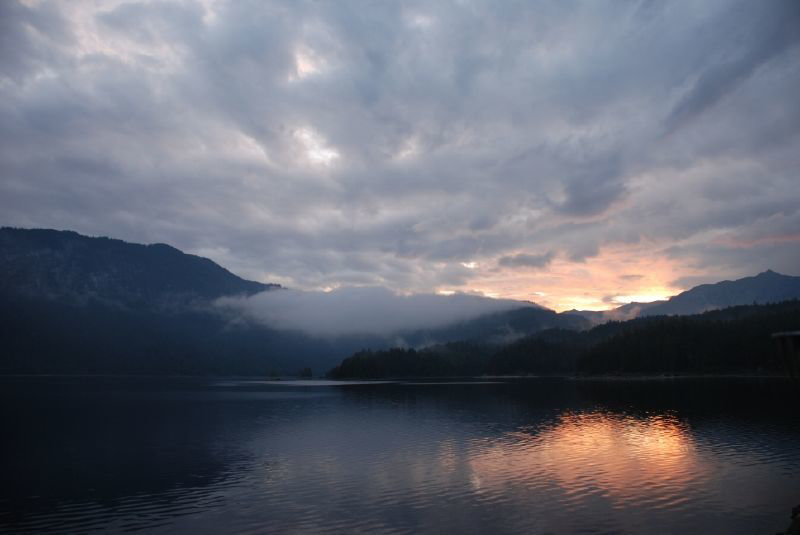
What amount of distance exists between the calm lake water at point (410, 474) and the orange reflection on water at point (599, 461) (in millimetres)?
198

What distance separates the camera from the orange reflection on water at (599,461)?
132ft

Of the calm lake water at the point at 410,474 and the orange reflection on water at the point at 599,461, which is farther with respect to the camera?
the orange reflection on water at the point at 599,461

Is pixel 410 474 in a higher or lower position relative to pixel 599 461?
higher

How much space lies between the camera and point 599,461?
5016 centimetres

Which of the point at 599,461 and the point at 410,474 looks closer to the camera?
the point at 410,474

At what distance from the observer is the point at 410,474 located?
4525cm

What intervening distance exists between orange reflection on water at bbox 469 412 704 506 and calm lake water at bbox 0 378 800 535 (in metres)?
0.20

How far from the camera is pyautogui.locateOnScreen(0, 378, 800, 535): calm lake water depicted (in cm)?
3231

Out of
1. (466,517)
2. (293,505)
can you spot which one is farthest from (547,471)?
(293,505)

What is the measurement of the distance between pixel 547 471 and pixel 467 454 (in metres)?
10.4

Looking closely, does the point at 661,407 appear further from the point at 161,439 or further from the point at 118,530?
the point at 118,530

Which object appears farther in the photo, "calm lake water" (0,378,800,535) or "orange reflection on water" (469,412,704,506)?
"orange reflection on water" (469,412,704,506)

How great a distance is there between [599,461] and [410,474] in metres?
19.2

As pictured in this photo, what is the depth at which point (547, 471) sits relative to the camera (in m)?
45.7
